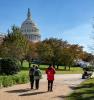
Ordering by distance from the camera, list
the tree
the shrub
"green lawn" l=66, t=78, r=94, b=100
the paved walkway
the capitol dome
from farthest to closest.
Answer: the capitol dome
the tree
the shrub
the paved walkway
"green lawn" l=66, t=78, r=94, b=100

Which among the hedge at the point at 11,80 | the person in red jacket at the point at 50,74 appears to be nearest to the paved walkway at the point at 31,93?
the person in red jacket at the point at 50,74

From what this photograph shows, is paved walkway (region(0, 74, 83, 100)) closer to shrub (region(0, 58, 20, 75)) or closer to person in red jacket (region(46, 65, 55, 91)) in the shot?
person in red jacket (region(46, 65, 55, 91))

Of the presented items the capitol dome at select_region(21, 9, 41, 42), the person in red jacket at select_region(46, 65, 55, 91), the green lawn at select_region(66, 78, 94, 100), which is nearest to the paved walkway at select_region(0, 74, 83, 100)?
the person in red jacket at select_region(46, 65, 55, 91)

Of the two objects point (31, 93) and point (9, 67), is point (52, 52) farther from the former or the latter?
point (31, 93)

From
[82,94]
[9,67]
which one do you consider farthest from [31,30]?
[82,94]

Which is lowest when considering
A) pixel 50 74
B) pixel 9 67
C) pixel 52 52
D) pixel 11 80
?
pixel 11 80

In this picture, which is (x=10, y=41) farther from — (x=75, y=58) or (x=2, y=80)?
(x=2, y=80)

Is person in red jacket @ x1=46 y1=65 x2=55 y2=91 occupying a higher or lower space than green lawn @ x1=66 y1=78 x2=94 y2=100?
higher

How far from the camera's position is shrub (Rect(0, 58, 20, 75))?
1481 inches

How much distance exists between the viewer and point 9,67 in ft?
123

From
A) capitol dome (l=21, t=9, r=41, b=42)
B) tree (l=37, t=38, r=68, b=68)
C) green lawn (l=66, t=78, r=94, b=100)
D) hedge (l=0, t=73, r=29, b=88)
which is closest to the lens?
green lawn (l=66, t=78, r=94, b=100)

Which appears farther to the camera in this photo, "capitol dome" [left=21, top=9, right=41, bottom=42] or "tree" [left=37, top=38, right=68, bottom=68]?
"capitol dome" [left=21, top=9, right=41, bottom=42]

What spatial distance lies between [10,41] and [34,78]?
4008 cm

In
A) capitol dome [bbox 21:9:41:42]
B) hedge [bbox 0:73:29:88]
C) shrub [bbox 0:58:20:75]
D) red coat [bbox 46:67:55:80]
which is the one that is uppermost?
capitol dome [bbox 21:9:41:42]
